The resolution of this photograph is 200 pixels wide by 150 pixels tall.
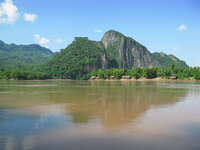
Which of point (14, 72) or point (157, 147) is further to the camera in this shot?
point (14, 72)

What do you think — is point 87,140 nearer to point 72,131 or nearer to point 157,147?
point 72,131

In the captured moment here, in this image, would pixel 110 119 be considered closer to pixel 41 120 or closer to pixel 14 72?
pixel 41 120

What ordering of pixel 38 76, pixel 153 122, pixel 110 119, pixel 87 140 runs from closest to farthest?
pixel 87 140
pixel 153 122
pixel 110 119
pixel 38 76

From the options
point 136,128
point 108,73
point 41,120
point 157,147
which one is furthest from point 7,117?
point 108,73

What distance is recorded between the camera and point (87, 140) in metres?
11.4

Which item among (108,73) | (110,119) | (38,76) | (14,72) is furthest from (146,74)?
(110,119)

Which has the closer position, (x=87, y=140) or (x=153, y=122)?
(x=87, y=140)

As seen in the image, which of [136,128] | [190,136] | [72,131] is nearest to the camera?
[190,136]

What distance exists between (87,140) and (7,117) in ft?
28.9

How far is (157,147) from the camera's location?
10477 mm

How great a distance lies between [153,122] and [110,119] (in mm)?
3169

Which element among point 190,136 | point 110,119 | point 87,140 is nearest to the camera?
point 87,140

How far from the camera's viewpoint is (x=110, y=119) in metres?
17.3

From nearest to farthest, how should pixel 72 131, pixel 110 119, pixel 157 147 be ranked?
1. pixel 157 147
2. pixel 72 131
3. pixel 110 119
